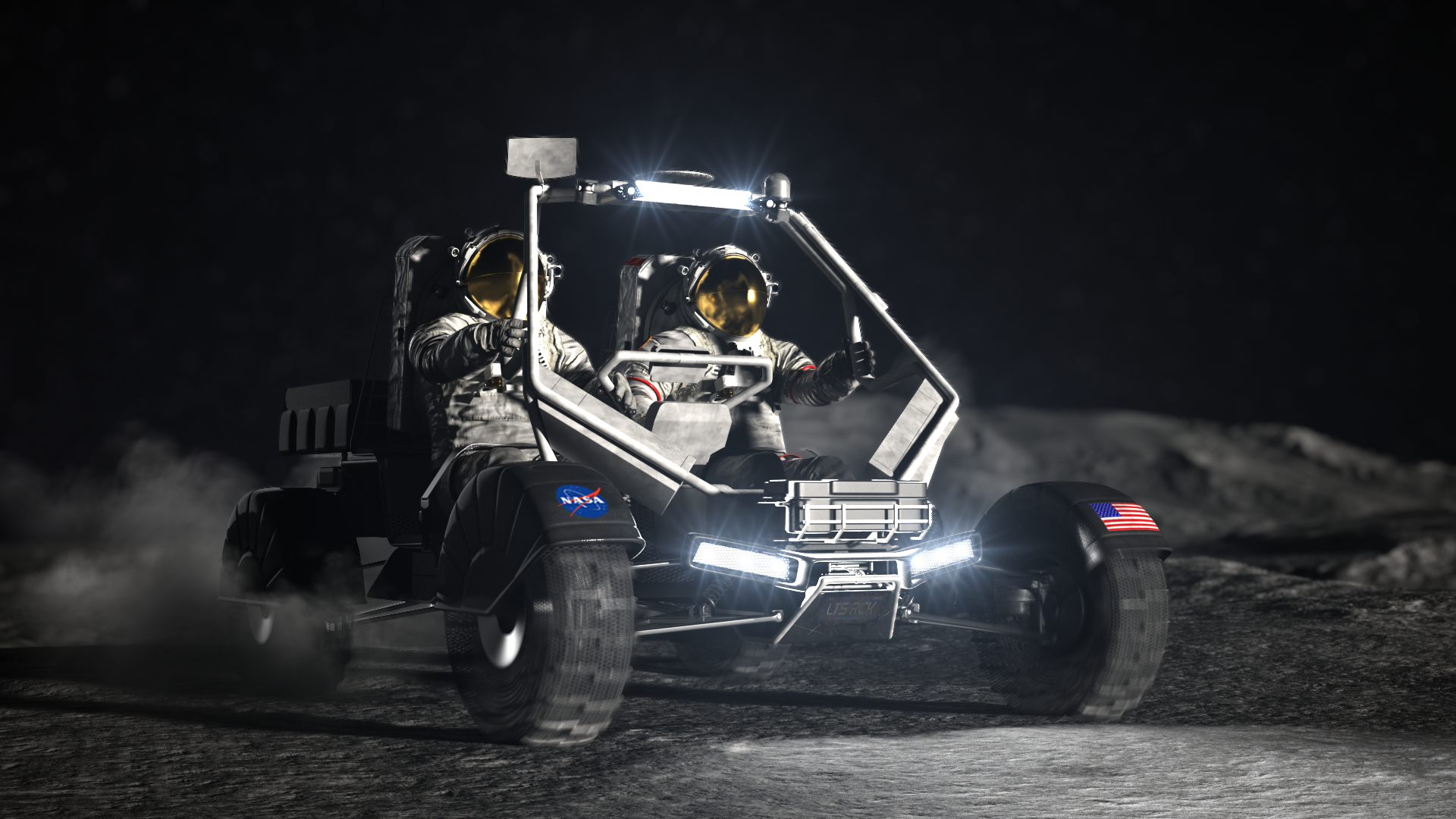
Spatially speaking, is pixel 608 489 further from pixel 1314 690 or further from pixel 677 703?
pixel 1314 690

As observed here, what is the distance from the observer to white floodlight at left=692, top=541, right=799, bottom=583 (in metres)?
5.14

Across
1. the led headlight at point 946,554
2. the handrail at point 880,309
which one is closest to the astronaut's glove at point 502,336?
the handrail at point 880,309

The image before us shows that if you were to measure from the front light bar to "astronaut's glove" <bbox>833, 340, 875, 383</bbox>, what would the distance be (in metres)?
1.30

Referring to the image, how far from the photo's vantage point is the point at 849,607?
17.1 feet

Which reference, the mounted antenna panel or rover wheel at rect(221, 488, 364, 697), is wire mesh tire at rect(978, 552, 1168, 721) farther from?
rover wheel at rect(221, 488, 364, 697)

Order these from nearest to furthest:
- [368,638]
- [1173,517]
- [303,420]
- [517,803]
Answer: [517,803] < [303,420] < [368,638] < [1173,517]

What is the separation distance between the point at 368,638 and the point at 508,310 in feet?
13.0

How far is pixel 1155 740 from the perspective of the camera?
16.7 feet

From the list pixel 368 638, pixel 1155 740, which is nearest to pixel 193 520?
pixel 368 638

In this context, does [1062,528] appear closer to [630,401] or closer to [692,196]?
[630,401]

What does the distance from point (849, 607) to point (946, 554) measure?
1.67 ft

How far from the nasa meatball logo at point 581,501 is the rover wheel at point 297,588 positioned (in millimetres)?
2016

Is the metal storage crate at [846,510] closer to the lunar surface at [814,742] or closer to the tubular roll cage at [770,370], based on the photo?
the tubular roll cage at [770,370]

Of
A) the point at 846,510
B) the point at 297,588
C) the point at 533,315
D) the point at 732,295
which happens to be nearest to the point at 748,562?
the point at 846,510
